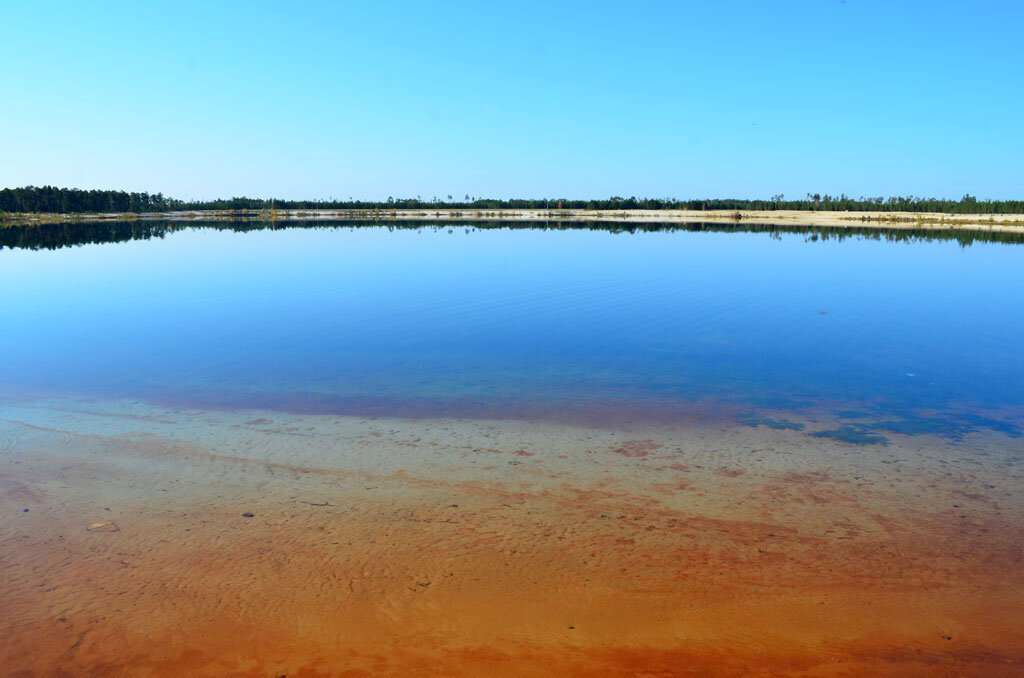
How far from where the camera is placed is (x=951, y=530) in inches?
273

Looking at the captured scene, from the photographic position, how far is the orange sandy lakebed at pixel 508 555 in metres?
5.03

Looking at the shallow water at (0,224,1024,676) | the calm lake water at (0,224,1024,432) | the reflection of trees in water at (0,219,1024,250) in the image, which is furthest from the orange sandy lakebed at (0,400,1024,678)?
the reflection of trees in water at (0,219,1024,250)

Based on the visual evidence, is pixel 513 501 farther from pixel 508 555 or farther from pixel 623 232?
pixel 623 232

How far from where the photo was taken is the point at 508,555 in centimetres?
642

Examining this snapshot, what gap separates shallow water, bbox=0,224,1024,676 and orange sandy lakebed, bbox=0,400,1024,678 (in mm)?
33

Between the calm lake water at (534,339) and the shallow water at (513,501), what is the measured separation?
15cm

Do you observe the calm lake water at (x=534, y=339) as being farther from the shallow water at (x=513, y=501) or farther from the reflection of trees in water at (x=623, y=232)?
the reflection of trees in water at (x=623, y=232)

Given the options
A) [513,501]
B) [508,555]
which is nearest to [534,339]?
[513,501]

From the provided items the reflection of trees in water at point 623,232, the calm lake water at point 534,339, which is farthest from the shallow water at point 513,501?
the reflection of trees in water at point 623,232

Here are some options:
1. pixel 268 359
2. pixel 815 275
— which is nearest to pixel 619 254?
pixel 815 275

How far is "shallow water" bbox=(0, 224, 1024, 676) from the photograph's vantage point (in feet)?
17.0

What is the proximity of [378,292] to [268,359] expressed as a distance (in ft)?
41.4

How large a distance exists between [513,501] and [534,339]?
34.7 ft

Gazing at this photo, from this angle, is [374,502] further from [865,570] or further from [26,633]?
[865,570]
